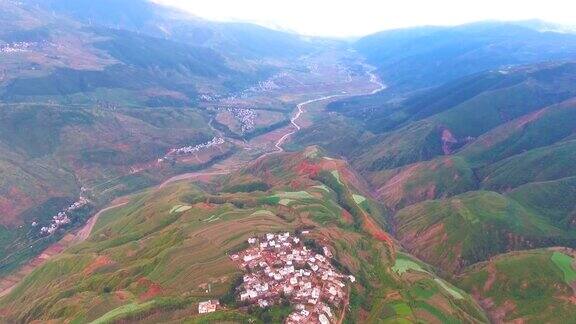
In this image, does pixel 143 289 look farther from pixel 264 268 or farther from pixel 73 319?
pixel 264 268

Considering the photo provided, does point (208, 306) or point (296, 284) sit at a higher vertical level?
point (296, 284)

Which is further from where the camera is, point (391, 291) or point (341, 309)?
point (391, 291)

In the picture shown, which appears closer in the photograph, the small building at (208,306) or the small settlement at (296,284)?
the small settlement at (296,284)

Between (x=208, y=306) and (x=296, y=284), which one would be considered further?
(x=296, y=284)

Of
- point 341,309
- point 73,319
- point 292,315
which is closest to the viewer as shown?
point 292,315

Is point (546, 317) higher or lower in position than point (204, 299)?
lower

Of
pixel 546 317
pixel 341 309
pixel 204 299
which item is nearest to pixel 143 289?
pixel 204 299

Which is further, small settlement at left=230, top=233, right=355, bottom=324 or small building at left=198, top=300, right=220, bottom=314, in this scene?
small building at left=198, top=300, right=220, bottom=314

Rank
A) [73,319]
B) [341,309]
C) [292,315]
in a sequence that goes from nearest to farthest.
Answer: [292,315]
[341,309]
[73,319]
